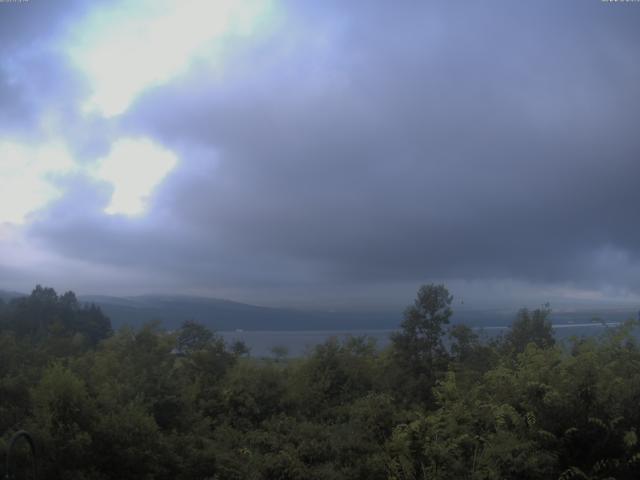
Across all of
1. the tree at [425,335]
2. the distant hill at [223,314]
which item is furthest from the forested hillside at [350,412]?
the distant hill at [223,314]

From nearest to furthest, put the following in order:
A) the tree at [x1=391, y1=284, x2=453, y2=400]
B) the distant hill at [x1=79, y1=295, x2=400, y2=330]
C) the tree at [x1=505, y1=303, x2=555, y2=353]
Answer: the tree at [x1=391, y1=284, x2=453, y2=400] < the tree at [x1=505, y1=303, x2=555, y2=353] < the distant hill at [x1=79, y1=295, x2=400, y2=330]

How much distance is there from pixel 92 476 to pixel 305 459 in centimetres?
394

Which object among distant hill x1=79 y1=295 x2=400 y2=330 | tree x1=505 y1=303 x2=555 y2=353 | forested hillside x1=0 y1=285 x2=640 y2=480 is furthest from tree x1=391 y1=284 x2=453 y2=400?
distant hill x1=79 y1=295 x2=400 y2=330

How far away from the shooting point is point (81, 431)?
8633 mm

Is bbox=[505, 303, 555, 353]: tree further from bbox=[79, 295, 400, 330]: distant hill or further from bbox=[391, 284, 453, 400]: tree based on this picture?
bbox=[79, 295, 400, 330]: distant hill

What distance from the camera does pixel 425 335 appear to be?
14.7 meters

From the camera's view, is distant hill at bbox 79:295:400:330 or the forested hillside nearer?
the forested hillside

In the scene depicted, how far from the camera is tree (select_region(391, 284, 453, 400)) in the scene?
572 inches

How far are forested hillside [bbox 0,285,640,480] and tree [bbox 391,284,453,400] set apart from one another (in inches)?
1.4

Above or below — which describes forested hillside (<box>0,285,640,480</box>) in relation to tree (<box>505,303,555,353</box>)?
below

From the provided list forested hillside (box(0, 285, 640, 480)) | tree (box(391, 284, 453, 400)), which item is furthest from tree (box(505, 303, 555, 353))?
tree (box(391, 284, 453, 400))

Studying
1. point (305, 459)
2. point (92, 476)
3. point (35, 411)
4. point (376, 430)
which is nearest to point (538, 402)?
point (376, 430)

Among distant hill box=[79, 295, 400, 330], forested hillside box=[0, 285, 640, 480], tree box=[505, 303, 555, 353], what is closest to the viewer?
forested hillside box=[0, 285, 640, 480]

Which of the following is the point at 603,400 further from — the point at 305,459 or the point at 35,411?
the point at 35,411
